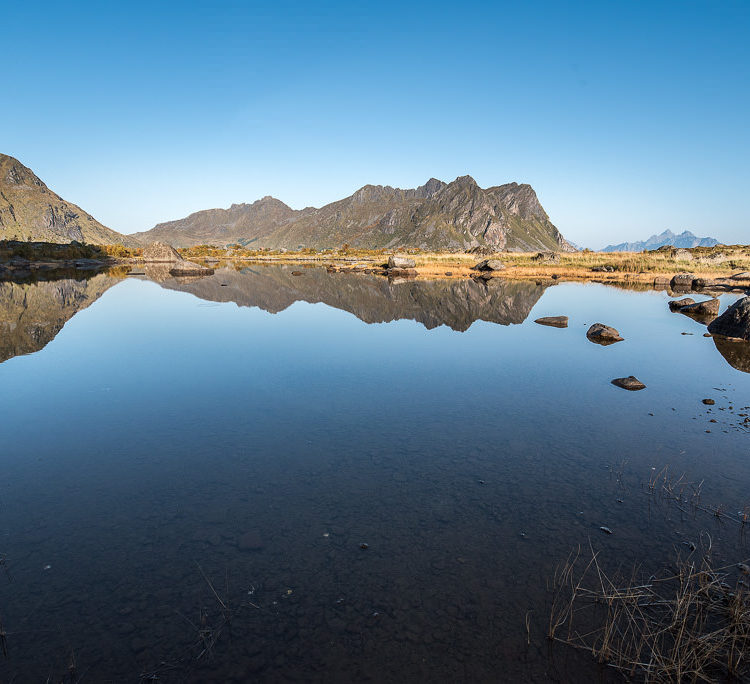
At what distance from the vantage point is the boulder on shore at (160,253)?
118188mm

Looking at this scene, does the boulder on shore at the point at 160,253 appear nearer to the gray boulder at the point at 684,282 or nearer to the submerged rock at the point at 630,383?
the gray boulder at the point at 684,282

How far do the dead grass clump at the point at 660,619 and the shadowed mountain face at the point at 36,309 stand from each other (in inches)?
1116

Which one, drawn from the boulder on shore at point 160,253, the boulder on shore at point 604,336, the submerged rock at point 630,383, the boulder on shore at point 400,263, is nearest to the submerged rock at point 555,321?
Answer: the boulder on shore at point 604,336

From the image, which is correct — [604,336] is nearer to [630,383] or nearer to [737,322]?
[737,322]

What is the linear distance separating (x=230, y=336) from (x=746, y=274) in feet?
270

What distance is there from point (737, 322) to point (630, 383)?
61.6ft

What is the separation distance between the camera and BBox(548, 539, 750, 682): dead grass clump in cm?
596

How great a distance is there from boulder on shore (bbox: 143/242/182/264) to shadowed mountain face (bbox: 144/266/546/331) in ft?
205

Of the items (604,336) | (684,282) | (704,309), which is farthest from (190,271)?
(684,282)

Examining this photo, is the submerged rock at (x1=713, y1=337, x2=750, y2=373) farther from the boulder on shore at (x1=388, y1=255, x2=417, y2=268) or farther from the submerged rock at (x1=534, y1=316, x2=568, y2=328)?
the boulder on shore at (x1=388, y1=255, x2=417, y2=268)

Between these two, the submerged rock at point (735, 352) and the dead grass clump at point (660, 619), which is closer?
the dead grass clump at point (660, 619)

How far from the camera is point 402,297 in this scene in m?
49.9

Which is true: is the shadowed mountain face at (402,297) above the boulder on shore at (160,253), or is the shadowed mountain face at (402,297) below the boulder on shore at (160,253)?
below

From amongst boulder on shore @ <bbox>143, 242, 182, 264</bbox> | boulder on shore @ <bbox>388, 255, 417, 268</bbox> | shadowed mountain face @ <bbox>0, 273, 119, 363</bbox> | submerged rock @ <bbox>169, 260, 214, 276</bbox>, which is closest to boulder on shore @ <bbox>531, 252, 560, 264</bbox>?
boulder on shore @ <bbox>388, 255, 417, 268</bbox>
